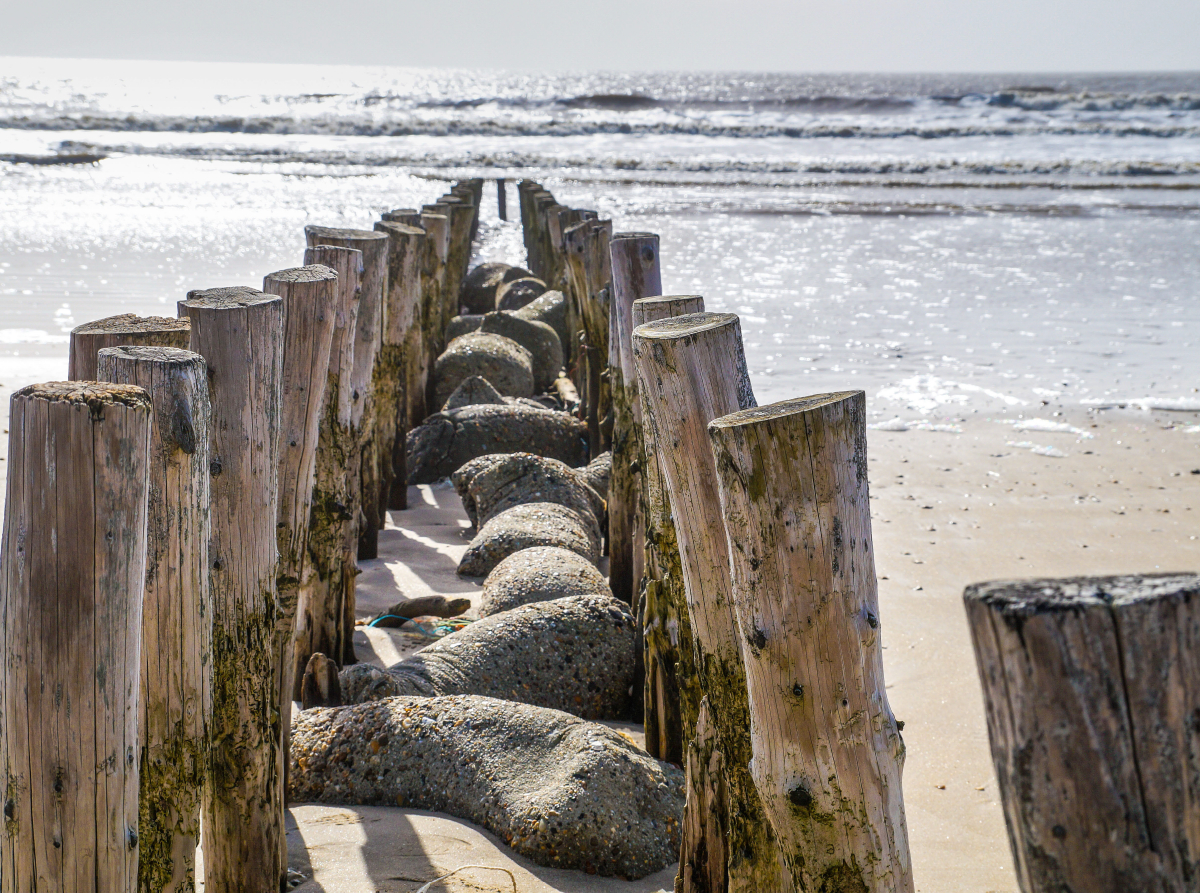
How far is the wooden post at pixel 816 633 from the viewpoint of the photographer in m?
2.15

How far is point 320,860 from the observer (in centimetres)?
332

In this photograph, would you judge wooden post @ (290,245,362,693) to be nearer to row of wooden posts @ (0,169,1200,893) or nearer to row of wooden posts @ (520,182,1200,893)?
row of wooden posts @ (0,169,1200,893)

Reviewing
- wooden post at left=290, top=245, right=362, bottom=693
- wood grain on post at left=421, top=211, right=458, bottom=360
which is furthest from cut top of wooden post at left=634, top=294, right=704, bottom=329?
wood grain on post at left=421, top=211, right=458, bottom=360

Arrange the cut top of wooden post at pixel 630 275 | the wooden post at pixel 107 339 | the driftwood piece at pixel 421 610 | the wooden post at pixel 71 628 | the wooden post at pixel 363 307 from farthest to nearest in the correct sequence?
the driftwood piece at pixel 421 610, the wooden post at pixel 363 307, the cut top of wooden post at pixel 630 275, the wooden post at pixel 107 339, the wooden post at pixel 71 628

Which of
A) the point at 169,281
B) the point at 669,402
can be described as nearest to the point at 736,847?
the point at 669,402

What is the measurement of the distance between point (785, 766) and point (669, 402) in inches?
37.0

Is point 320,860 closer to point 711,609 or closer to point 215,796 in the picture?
point 215,796

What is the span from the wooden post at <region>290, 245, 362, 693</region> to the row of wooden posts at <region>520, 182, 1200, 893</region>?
150 cm

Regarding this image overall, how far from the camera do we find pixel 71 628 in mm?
2004

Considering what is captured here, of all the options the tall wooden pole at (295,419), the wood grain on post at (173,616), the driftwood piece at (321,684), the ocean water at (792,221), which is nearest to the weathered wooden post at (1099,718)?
the wood grain on post at (173,616)

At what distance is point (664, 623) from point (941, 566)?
3076 mm

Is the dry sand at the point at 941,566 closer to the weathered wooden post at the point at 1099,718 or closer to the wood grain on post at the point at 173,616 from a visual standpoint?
the wood grain on post at the point at 173,616

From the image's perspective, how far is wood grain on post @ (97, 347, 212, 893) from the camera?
2.39 m

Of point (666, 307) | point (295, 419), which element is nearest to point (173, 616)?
point (295, 419)
